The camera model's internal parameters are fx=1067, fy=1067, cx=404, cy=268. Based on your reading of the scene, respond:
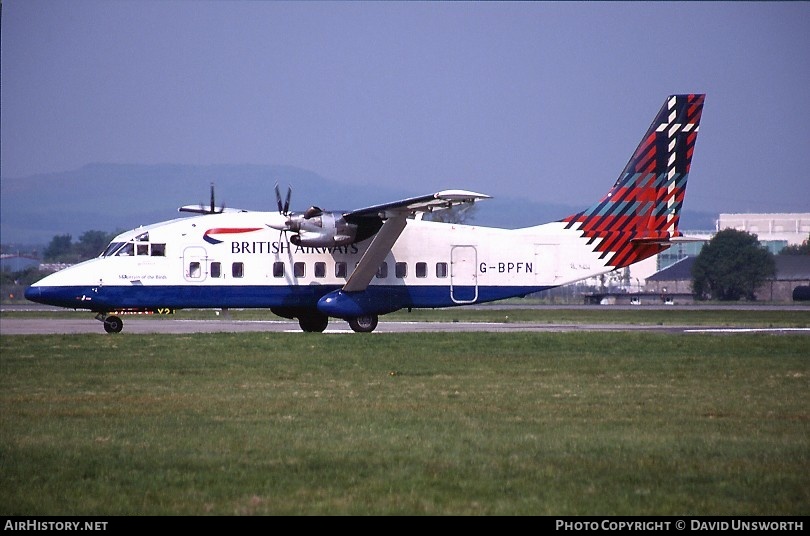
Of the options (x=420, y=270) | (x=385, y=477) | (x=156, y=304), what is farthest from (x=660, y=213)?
(x=385, y=477)

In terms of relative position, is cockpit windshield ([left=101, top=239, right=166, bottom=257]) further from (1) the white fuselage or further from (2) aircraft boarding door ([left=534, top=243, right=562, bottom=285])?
(2) aircraft boarding door ([left=534, top=243, right=562, bottom=285])

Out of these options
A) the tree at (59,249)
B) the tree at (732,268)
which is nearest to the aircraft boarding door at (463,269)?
the tree at (732,268)

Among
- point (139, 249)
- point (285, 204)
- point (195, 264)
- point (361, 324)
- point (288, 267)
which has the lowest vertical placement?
point (361, 324)

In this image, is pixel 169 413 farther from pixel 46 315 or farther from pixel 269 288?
pixel 46 315

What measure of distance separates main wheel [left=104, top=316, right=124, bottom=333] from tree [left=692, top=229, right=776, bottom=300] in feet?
219

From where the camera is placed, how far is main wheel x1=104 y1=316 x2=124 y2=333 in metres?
33.5

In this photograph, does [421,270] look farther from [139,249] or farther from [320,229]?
[139,249]

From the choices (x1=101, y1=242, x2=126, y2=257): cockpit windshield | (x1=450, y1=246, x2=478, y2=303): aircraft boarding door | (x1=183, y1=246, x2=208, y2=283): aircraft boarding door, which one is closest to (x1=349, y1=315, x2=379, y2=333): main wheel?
(x1=450, y1=246, x2=478, y2=303): aircraft boarding door

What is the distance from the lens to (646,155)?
35375 mm

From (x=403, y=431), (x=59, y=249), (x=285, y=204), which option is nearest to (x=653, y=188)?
(x=285, y=204)

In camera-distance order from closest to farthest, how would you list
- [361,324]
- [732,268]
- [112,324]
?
[112,324] → [361,324] → [732,268]

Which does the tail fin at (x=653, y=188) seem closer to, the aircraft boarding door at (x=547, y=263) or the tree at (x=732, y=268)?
the aircraft boarding door at (x=547, y=263)

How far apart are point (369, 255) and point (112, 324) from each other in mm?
8439

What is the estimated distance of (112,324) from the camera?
33.6 m
